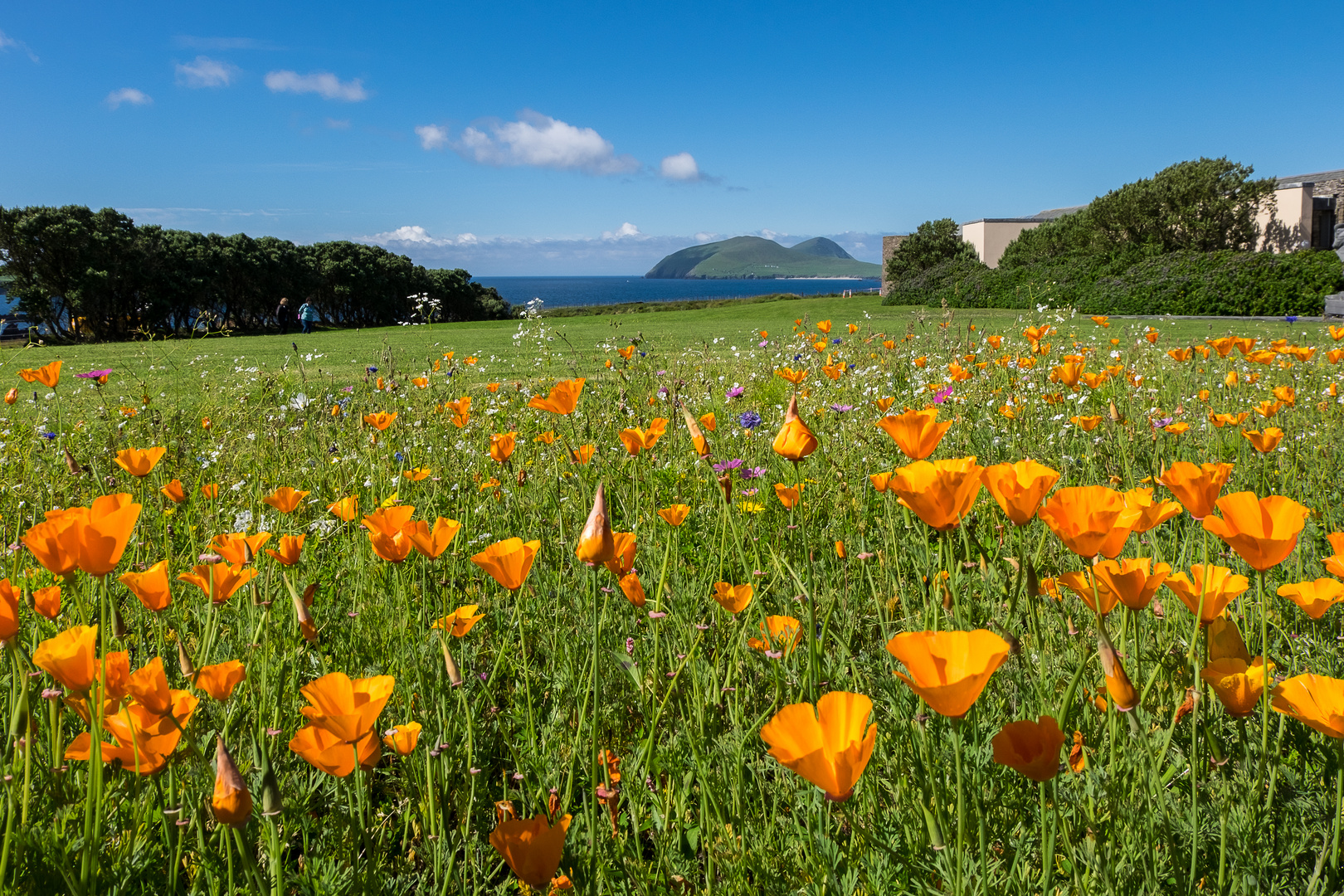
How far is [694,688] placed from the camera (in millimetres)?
1267

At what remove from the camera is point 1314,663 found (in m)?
1.55

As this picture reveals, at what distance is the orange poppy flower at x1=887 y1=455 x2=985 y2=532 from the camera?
1057 mm

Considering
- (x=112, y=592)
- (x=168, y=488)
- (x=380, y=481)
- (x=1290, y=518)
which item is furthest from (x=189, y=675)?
(x=380, y=481)

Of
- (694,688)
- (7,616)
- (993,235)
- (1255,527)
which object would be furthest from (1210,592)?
(993,235)

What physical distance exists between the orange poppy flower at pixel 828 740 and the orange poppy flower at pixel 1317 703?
17.4 inches

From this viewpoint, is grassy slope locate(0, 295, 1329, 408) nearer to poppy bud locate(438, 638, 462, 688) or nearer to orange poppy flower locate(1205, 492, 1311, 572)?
poppy bud locate(438, 638, 462, 688)

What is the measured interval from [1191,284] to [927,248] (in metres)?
18.9

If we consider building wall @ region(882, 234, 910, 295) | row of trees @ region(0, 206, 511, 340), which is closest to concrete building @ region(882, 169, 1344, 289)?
building wall @ region(882, 234, 910, 295)

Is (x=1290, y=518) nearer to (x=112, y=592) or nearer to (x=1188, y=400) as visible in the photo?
(x=112, y=592)

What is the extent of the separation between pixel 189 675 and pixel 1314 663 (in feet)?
6.73

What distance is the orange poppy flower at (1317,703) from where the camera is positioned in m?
0.78

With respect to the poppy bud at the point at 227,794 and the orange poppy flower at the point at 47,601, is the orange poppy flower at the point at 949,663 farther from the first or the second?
the orange poppy flower at the point at 47,601

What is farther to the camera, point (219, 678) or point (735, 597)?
point (735, 597)

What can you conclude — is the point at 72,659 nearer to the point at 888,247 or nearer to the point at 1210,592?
the point at 1210,592
